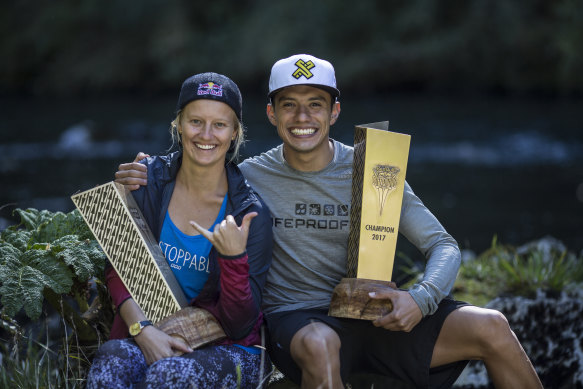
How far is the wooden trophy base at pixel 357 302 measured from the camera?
2807 mm

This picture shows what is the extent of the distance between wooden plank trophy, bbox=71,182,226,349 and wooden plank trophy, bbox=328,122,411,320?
0.70 m

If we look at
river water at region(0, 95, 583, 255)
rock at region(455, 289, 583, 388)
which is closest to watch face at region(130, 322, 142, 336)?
rock at region(455, 289, 583, 388)

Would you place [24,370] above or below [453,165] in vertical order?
below

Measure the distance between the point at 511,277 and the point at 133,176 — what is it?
2746 millimetres

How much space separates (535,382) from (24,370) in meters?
2.31

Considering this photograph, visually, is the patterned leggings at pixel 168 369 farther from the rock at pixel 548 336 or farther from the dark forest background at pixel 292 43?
the dark forest background at pixel 292 43

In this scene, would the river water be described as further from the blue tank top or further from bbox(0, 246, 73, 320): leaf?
the blue tank top

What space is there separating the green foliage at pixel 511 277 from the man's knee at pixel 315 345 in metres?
1.91

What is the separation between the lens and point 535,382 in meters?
2.73

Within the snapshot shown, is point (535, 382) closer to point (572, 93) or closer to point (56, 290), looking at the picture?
point (56, 290)

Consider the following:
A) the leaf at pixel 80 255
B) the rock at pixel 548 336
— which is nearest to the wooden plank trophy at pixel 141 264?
the leaf at pixel 80 255

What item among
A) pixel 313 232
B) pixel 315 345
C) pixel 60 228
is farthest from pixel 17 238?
pixel 315 345

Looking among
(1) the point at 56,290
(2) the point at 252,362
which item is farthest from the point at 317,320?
(1) the point at 56,290

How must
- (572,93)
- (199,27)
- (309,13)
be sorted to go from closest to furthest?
(572,93) → (309,13) → (199,27)
